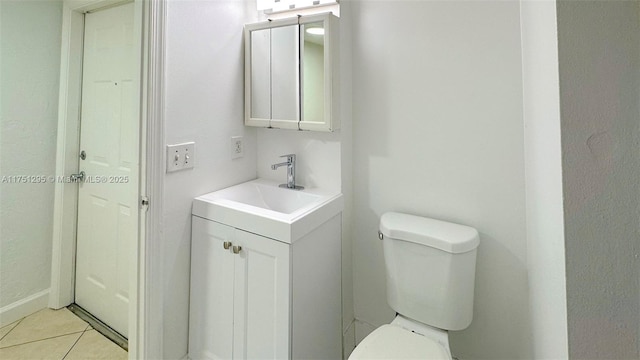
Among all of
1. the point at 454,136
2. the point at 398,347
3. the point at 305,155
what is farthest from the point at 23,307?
the point at 454,136

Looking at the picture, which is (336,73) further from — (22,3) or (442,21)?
(22,3)

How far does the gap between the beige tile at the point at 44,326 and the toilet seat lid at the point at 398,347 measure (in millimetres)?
1728

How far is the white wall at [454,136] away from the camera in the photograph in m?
1.32

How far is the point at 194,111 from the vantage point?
148 centimetres

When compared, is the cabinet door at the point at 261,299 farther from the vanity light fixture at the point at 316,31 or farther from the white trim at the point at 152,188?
the vanity light fixture at the point at 316,31

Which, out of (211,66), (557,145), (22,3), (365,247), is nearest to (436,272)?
(365,247)

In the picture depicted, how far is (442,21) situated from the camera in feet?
4.61

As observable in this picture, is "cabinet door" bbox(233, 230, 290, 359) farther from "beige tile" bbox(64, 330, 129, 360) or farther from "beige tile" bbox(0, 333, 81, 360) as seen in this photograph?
"beige tile" bbox(0, 333, 81, 360)

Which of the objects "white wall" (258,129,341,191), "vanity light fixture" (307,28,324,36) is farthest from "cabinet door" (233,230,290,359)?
"vanity light fixture" (307,28,324,36)

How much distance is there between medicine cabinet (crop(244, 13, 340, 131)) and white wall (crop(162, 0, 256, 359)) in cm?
9

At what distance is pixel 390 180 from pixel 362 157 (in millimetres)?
189

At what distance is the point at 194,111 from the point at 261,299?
888mm

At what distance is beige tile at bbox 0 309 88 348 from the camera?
5.79 ft

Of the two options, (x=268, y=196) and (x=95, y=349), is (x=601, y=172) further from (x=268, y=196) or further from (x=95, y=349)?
(x=95, y=349)
